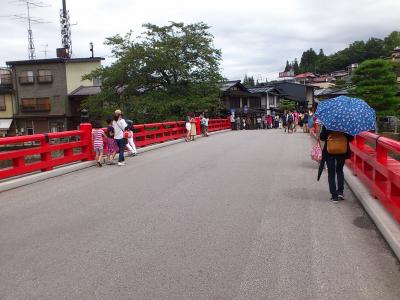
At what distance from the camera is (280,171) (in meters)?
10.1

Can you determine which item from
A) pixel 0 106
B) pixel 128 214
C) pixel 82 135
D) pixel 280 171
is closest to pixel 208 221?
pixel 128 214

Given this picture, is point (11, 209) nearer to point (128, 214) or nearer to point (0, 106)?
point (128, 214)

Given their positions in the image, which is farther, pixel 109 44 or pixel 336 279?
pixel 109 44

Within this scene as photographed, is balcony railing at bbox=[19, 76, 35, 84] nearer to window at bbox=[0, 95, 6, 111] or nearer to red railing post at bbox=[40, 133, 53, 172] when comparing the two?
window at bbox=[0, 95, 6, 111]

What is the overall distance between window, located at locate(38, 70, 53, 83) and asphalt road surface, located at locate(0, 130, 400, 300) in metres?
39.6

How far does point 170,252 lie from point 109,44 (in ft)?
95.4

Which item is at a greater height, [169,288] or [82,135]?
[82,135]

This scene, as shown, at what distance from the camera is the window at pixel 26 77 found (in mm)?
45438

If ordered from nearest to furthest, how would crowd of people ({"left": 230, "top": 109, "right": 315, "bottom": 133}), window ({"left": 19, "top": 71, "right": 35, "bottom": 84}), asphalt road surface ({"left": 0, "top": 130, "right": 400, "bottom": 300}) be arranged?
asphalt road surface ({"left": 0, "top": 130, "right": 400, "bottom": 300}) → crowd of people ({"left": 230, "top": 109, "right": 315, "bottom": 133}) → window ({"left": 19, "top": 71, "right": 35, "bottom": 84})

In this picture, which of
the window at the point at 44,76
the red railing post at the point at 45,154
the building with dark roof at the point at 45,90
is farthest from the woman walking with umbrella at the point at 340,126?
the window at the point at 44,76

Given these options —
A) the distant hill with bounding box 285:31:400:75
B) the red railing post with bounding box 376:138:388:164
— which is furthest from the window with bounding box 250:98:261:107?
the distant hill with bounding box 285:31:400:75

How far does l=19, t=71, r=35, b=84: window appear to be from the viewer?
45438 millimetres

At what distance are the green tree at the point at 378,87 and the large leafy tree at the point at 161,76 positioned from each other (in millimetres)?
13541

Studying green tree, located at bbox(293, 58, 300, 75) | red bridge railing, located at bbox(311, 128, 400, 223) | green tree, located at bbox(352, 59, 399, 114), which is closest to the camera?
red bridge railing, located at bbox(311, 128, 400, 223)
